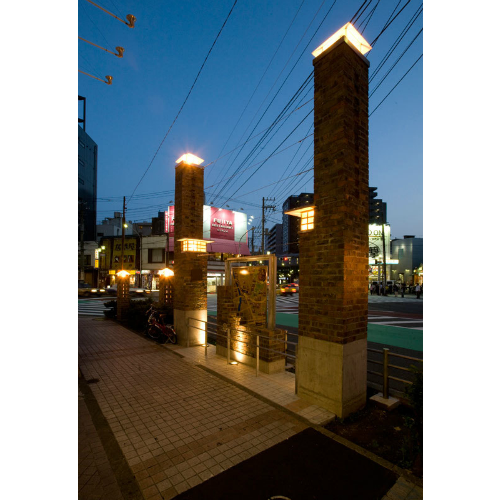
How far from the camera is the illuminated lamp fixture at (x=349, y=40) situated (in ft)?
15.1

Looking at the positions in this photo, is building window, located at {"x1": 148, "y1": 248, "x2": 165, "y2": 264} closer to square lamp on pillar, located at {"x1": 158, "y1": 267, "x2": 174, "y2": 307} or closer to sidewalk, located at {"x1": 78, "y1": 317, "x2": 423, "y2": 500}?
square lamp on pillar, located at {"x1": 158, "y1": 267, "x2": 174, "y2": 307}

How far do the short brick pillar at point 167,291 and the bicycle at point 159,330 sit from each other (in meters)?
1.10

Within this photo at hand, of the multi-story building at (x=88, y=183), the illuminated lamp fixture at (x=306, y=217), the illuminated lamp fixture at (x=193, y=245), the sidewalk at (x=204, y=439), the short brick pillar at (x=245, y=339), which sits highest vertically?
the multi-story building at (x=88, y=183)

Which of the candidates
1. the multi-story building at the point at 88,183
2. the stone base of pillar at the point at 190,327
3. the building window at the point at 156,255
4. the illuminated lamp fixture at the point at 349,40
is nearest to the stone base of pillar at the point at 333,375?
the stone base of pillar at the point at 190,327

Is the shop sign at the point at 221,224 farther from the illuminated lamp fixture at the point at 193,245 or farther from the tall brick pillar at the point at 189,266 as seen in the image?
the illuminated lamp fixture at the point at 193,245

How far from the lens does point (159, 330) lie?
965cm

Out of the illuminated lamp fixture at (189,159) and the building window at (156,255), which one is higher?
the illuminated lamp fixture at (189,159)

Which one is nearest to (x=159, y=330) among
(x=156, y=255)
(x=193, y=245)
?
(x=193, y=245)

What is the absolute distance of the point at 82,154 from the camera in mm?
48969

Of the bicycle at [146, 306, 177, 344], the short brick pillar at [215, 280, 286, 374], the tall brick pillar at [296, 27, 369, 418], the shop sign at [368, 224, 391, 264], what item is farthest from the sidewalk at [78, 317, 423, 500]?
the shop sign at [368, 224, 391, 264]
